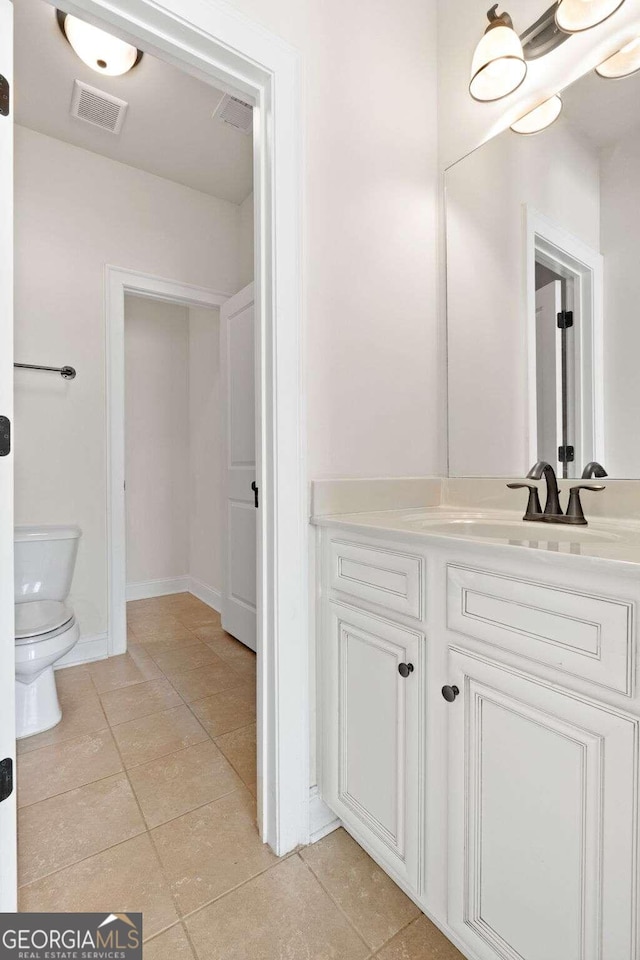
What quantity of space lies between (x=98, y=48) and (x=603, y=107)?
1807mm

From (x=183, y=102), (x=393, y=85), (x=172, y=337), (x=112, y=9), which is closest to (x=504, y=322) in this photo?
(x=393, y=85)

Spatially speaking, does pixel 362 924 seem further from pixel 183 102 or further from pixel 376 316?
pixel 183 102

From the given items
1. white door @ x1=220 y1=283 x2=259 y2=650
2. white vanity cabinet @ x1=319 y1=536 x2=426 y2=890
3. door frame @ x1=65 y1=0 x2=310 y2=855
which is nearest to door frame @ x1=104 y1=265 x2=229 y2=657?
white door @ x1=220 y1=283 x2=259 y2=650

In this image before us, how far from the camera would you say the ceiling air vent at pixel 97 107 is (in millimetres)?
1995

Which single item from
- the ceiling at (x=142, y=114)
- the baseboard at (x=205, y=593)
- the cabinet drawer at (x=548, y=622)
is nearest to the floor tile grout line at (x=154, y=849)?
the cabinet drawer at (x=548, y=622)

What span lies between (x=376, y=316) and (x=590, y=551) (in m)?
0.99

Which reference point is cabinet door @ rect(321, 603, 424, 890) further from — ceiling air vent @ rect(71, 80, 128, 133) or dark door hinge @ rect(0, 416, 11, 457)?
ceiling air vent @ rect(71, 80, 128, 133)

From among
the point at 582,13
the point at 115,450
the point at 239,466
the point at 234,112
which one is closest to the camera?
the point at 582,13

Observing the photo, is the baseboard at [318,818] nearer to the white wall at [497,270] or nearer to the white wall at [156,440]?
the white wall at [497,270]

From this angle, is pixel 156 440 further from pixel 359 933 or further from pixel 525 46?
pixel 359 933

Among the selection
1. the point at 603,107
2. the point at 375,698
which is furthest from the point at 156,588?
the point at 603,107

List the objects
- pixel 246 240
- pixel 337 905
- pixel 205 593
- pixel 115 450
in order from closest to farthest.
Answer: pixel 337 905
pixel 115 450
pixel 246 240
pixel 205 593

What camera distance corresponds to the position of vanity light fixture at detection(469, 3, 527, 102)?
1.32 m

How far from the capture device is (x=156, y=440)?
11.8ft
